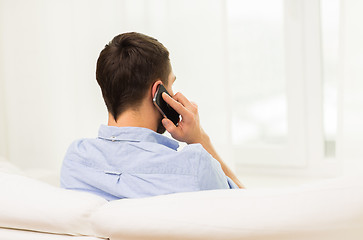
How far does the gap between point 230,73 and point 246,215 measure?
1.88m

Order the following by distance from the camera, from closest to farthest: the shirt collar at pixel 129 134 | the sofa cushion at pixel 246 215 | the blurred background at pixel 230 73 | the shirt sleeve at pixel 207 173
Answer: the sofa cushion at pixel 246 215, the shirt sleeve at pixel 207 173, the shirt collar at pixel 129 134, the blurred background at pixel 230 73

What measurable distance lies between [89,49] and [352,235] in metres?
2.17

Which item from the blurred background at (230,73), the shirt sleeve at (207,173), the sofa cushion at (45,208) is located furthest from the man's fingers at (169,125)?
the blurred background at (230,73)

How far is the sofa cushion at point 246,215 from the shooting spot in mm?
729

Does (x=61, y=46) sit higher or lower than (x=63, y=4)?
lower

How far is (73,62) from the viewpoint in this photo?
9.00 ft

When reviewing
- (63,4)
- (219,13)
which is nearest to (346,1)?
(219,13)

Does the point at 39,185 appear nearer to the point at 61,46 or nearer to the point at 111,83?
the point at 111,83

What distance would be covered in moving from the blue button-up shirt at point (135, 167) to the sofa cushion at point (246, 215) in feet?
0.61

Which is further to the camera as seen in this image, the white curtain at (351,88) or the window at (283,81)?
the window at (283,81)

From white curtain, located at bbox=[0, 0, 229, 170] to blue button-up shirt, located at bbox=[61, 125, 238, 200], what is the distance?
1.22m

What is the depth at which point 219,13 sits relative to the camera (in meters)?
2.28

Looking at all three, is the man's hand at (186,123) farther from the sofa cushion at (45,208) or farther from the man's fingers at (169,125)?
the sofa cushion at (45,208)

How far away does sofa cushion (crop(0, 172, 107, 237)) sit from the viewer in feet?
2.80
